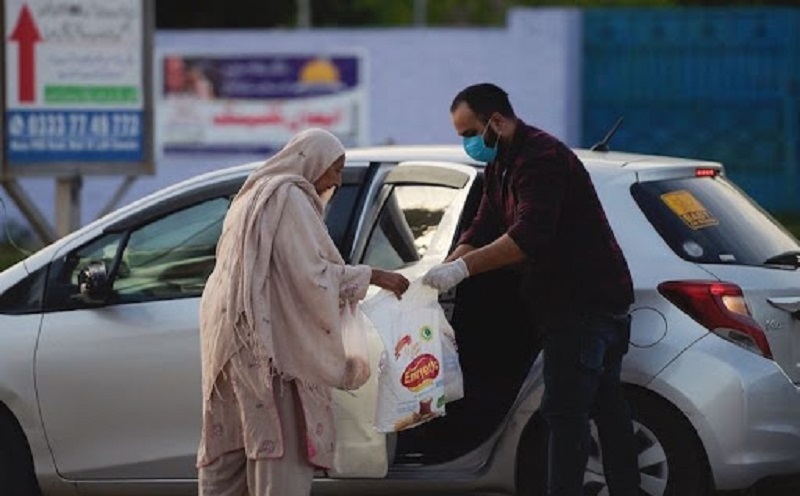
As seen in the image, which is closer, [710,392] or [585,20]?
[710,392]

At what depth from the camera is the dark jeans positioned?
23.4ft

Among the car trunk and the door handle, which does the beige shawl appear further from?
the door handle

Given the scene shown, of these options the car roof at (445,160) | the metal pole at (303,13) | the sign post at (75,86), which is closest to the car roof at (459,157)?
the car roof at (445,160)

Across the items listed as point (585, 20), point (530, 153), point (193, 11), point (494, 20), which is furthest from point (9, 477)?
point (494, 20)

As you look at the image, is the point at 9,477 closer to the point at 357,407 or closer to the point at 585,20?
the point at 357,407

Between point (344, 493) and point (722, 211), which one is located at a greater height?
point (722, 211)

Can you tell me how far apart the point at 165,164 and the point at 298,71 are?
2010mm

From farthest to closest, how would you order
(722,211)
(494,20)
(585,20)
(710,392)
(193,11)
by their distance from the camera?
(494,20) < (193,11) < (585,20) < (722,211) < (710,392)

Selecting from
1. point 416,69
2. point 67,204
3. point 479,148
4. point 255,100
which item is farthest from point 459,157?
point 255,100

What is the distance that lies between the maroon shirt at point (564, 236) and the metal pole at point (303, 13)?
124 feet

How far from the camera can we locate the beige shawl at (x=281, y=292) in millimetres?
6359

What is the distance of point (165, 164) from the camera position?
2658 centimetres

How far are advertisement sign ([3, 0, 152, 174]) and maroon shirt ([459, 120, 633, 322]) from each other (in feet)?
29.5

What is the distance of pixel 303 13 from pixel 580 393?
39.3 meters
